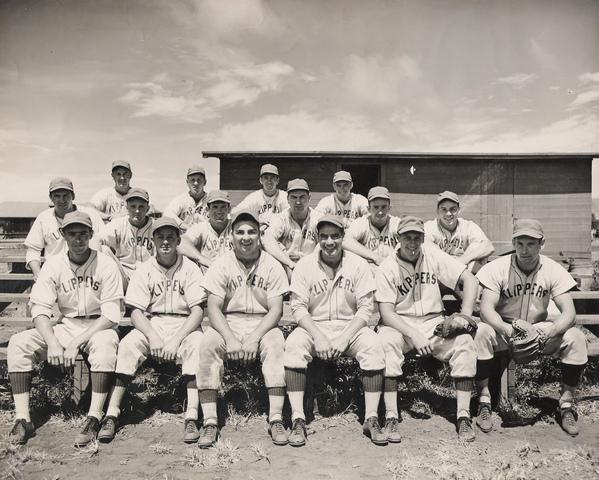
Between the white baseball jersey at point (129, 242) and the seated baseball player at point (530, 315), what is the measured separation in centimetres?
356

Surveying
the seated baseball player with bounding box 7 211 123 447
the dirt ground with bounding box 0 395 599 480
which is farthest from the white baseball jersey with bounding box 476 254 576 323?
the seated baseball player with bounding box 7 211 123 447

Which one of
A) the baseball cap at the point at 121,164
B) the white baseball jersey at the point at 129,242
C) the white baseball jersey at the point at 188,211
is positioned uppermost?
the baseball cap at the point at 121,164

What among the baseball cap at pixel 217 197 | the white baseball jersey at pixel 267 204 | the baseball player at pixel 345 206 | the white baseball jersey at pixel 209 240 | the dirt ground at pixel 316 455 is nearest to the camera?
the dirt ground at pixel 316 455

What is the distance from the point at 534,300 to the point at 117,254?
4.37m

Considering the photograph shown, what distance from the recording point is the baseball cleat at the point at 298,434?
3.46 meters

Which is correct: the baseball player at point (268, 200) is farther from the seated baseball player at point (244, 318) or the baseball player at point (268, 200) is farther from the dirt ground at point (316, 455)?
the dirt ground at point (316, 455)

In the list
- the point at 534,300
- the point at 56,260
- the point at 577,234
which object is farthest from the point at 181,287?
the point at 577,234

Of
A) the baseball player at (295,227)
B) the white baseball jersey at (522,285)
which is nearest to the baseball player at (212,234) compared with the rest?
the baseball player at (295,227)

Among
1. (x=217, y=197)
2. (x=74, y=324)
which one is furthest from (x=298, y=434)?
(x=217, y=197)

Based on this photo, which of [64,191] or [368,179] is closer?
[64,191]

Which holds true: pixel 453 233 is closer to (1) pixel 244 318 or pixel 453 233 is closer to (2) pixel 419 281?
(2) pixel 419 281

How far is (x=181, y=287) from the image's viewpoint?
412 centimetres

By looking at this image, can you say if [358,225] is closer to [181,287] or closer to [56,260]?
[181,287]

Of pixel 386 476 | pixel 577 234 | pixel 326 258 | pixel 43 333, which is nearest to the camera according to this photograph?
pixel 386 476
